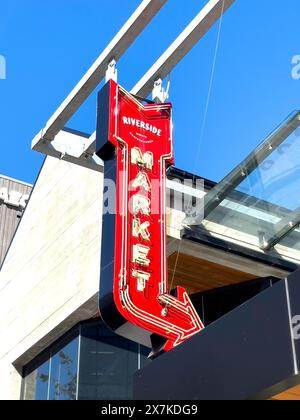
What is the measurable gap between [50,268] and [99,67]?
5.49m

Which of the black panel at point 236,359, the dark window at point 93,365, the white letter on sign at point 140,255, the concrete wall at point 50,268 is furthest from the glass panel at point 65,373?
the black panel at point 236,359

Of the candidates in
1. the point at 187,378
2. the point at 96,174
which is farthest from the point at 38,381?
the point at 187,378

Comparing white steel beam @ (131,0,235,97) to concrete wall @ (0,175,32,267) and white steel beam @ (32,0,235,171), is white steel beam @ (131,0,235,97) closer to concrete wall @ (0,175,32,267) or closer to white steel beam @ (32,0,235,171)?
white steel beam @ (32,0,235,171)

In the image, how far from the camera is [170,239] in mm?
15117

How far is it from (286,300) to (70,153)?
9.48m

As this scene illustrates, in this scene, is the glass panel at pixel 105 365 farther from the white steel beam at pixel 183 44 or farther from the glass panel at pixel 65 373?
the white steel beam at pixel 183 44

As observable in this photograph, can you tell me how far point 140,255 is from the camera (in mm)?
12375

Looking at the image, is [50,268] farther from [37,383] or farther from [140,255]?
[140,255]

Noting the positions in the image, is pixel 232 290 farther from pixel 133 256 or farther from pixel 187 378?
pixel 187 378

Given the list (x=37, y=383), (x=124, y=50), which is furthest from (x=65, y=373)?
(x=124, y=50)

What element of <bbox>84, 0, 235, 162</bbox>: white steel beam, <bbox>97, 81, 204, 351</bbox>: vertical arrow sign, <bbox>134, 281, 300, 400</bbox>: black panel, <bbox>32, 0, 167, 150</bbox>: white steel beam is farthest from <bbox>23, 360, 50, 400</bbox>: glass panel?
<bbox>134, 281, 300, 400</bbox>: black panel

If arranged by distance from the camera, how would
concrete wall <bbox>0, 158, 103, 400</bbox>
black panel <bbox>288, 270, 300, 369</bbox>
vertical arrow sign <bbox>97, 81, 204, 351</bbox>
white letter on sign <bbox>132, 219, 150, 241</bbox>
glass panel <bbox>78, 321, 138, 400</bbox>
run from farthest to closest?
concrete wall <bbox>0, 158, 103, 400</bbox> → glass panel <bbox>78, 321, 138, 400</bbox> → white letter on sign <bbox>132, 219, 150, 241</bbox> → vertical arrow sign <bbox>97, 81, 204, 351</bbox> → black panel <bbox>288, 270, 300, 369</bbox>

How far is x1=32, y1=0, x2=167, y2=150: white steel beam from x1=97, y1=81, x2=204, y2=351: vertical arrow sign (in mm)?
1175

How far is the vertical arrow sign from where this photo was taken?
465 inches
